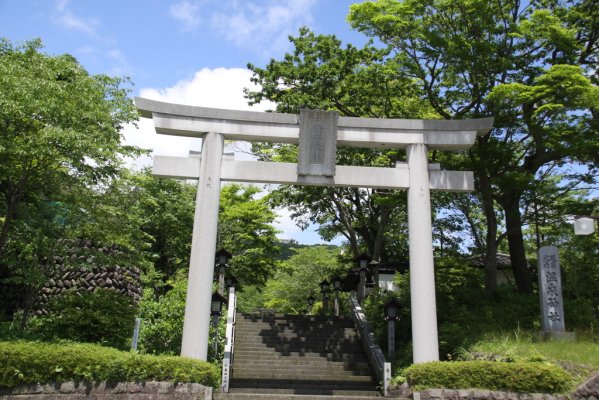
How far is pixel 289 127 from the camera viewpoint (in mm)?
12773

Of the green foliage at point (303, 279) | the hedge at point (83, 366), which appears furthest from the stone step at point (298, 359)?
the green foliage at point (303, 279)

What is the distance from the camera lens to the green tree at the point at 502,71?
13906mm

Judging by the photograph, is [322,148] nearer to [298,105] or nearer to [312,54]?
[298,105]

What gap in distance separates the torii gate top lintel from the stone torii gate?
0.03 m

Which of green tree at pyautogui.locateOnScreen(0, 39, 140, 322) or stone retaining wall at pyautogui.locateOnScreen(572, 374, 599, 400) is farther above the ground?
green tree at pyautogui.locateOnScreen(0, 39, 140, 322)

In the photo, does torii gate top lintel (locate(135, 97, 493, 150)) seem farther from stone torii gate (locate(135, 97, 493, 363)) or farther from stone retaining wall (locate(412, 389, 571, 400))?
stone retaining wall (locate(412, 389, 571, 400))

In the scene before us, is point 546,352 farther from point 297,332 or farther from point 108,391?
point 108,391

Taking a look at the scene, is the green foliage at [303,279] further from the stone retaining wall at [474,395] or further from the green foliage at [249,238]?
the stone retaining wall at [474,395]

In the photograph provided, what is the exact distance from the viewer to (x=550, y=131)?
14.2 m

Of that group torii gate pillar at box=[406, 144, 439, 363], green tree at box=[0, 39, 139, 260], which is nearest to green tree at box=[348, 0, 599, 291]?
torii gate pillar at box=[406, 144, 439, 363]

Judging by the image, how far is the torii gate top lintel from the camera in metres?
12.5

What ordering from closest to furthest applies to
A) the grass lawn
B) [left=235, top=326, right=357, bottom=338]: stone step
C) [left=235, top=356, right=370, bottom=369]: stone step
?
the grass lawn, [left=235, top=356, right=370, bottom=369]: stone step, [left=235, top=326, right=357, bottom=338]: stone step

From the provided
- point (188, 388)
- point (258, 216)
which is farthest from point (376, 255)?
point (188, 388)

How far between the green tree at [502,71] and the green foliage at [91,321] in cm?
1124
